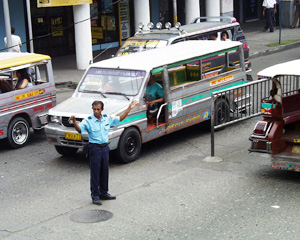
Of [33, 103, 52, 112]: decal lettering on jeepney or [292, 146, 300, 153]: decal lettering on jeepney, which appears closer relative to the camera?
[292, 146, 300, 153]: decal lettering on jeepney

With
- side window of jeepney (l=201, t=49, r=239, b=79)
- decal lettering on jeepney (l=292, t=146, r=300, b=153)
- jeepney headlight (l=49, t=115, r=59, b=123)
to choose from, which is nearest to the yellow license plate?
jeepney headlight (l=49, t=115, r=59, b=123)

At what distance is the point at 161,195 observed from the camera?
9.27 m

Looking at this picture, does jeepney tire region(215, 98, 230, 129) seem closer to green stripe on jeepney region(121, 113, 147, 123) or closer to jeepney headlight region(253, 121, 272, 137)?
green stripe on jeepney region(121, 113, 147, 123)

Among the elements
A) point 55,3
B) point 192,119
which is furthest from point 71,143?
point 55,3

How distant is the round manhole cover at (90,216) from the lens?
328 inches

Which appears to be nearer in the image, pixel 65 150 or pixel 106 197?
pixel 106 197

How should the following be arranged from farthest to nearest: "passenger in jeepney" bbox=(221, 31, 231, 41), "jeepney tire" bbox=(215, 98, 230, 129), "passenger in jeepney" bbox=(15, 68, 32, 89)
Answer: "passenger in jeepney" bbox=(221, 31, 231, 41) < "passenger in jeepney" bbox=(15, 68, 32, 89) < "jeepney tire" bbox=(215, 98, 230, 129)

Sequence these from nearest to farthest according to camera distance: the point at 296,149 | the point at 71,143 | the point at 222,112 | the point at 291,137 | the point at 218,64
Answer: the point at 296,149 → the point at 291,137 → the point at 71,143 → the point at 222,112 → the point at 218,64

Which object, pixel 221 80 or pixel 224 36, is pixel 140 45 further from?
pixel 221 80

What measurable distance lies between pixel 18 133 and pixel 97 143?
444cm

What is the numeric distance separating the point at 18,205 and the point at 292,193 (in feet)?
14.0

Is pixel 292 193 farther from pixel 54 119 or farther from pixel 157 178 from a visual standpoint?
pixel 54 119

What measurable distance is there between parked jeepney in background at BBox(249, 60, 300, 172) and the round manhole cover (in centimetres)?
290

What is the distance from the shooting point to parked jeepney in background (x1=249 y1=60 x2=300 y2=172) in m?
9.45
